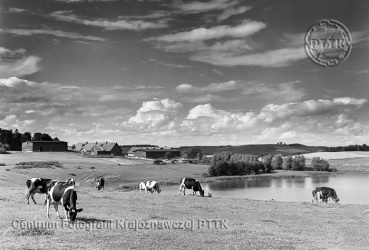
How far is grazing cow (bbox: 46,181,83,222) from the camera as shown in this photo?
16.8 metres

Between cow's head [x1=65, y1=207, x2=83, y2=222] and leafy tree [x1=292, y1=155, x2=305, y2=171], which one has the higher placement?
cow's head [x1=65, y1=207, x2=83, y2=222]

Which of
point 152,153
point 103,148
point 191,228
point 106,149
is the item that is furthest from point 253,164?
point 191,228

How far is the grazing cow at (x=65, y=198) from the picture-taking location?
55.2 ft

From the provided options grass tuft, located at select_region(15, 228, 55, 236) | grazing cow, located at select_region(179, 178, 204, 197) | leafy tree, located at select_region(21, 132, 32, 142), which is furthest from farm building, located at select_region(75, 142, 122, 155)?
grass tuft, located at select_region(15, 228, 55, 236)

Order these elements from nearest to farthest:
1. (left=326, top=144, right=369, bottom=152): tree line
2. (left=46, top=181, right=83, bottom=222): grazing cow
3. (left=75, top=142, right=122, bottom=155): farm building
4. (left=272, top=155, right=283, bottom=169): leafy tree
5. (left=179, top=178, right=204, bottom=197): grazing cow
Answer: (left=46, top=181, right=83, bottom=222): grazing cow, (left=179, top=178, right=204, bottom=197): grazing cow, (left=272, top=155, right=283, bottom=169): leafy tree, (left=75, top=142, right=122, bottom=155): farm building, (left=326, top=144, right=369, bottom=152): tree line

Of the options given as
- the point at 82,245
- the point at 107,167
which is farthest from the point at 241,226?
the point at 107,167

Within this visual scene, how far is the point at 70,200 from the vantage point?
17.3m

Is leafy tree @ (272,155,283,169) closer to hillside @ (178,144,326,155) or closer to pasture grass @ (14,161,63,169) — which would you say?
hillside @ (178,144,326,155)

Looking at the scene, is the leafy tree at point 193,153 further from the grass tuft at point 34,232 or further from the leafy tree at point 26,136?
the grass tuft at point 34,232

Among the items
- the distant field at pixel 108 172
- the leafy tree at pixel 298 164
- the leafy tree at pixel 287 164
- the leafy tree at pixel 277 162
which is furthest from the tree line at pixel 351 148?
the distant field at pixel 108 172

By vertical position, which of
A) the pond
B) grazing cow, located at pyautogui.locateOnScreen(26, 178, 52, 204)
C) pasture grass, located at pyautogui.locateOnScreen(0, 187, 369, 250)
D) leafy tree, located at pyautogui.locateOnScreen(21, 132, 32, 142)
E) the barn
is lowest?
the pond

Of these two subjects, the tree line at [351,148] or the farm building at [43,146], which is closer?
the farm building at [43,146]

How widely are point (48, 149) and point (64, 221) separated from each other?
368 ft

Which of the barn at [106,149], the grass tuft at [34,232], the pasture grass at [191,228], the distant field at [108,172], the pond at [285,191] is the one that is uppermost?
the barn at [106,149]
